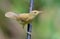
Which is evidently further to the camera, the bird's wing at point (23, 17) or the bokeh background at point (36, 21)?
the bokeh background at point (36, 21)

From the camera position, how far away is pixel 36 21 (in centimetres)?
114

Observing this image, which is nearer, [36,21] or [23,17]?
[23,17]

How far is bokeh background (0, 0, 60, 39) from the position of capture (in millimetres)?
1100

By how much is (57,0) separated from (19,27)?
0.95 feet

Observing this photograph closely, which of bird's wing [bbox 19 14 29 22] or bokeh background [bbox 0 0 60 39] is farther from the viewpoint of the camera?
bokeh background [bbox 0 0 60 39]

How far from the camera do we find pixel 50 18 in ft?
3.65

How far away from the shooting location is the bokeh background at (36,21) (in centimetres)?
110

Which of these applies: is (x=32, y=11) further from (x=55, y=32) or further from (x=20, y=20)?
(x=55, y=32)

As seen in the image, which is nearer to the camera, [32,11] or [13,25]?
[32,11]

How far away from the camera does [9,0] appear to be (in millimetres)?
1142

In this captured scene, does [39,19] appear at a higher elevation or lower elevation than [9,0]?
lower

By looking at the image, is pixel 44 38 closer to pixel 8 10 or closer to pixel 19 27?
pixel 19 27

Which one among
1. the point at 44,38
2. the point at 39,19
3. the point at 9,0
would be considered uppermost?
the point at 9,0

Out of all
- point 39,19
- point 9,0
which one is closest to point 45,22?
point 39,19
